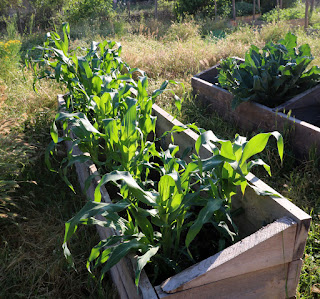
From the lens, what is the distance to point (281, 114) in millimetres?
2725

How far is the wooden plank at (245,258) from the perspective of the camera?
1.24 meters

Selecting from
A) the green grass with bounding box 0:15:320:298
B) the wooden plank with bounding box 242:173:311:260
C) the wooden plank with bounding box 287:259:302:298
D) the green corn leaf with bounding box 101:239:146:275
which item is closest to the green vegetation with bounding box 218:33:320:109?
the green grass with bounding box 0:15:320:298

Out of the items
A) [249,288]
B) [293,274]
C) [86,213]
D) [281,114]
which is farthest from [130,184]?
[281,114]

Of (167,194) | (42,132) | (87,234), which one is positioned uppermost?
(167,194)

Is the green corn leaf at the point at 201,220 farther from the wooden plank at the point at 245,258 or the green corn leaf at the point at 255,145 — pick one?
the green corn leaf at the point at 255,145

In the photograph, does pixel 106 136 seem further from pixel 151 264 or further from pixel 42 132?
pixel 42 132

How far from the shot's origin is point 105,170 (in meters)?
2.42

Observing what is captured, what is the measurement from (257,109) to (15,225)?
2.18 m

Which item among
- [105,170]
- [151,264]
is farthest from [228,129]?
[151,264]

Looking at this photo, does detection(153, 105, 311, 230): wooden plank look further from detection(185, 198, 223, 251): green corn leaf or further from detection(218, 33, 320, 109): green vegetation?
detection(218, 33, 320, 109): green vegetation

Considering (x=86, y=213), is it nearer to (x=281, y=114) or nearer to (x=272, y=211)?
(x=272, y=211)

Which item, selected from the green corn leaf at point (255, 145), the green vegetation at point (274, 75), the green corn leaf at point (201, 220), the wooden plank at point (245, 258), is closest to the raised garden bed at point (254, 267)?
the wooden plank at point (245, 258)

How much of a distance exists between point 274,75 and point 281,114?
18.5 inches

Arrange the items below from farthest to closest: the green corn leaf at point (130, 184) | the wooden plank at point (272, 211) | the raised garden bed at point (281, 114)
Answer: the raised garden bed at point (281, 114) → the wooden plank at point (272, 211) → the green corn leaf at point (130, 184)
